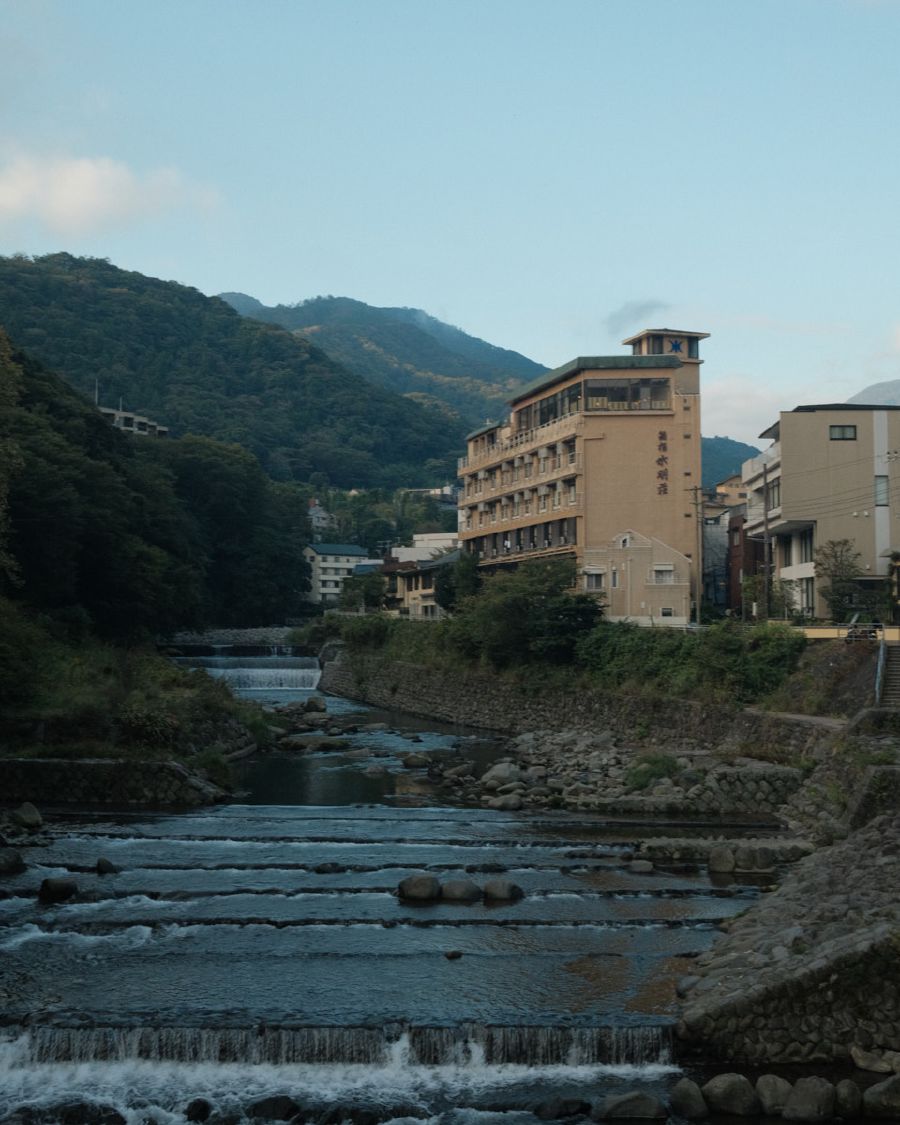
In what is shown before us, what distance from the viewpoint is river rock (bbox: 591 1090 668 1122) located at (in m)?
12.4

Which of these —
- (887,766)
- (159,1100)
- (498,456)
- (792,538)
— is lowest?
(159,1100)

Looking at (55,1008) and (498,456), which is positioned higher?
(498,456)

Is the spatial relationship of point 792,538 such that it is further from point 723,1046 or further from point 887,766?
point 723,1046

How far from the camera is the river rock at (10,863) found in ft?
68.1

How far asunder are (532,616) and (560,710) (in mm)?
4939

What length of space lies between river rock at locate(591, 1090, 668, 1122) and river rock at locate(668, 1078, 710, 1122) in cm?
16

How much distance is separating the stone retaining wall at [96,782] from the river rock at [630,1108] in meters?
18.3

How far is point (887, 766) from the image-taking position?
899 inches

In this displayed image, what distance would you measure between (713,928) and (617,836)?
7178 mm

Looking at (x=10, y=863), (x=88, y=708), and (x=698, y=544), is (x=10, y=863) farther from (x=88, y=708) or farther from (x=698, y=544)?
(x=698, y=544)

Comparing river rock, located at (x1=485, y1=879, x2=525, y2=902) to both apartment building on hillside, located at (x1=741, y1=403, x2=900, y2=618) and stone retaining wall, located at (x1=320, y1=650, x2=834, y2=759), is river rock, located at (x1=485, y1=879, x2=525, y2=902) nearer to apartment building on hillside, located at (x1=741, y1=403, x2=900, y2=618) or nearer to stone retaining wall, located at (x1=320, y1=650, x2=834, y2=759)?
stone retaining wall, located at (x1=320, y1=650, x2=834, y2=759)

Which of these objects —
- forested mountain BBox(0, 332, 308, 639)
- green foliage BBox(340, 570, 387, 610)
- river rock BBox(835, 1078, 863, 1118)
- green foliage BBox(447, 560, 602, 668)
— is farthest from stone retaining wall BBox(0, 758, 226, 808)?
green foliage BBox(340, 570, 387, 610)

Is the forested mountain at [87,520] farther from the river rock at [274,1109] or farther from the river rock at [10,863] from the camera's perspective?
the river rock at [274,1109]

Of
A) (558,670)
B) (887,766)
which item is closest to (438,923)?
(887,766)
